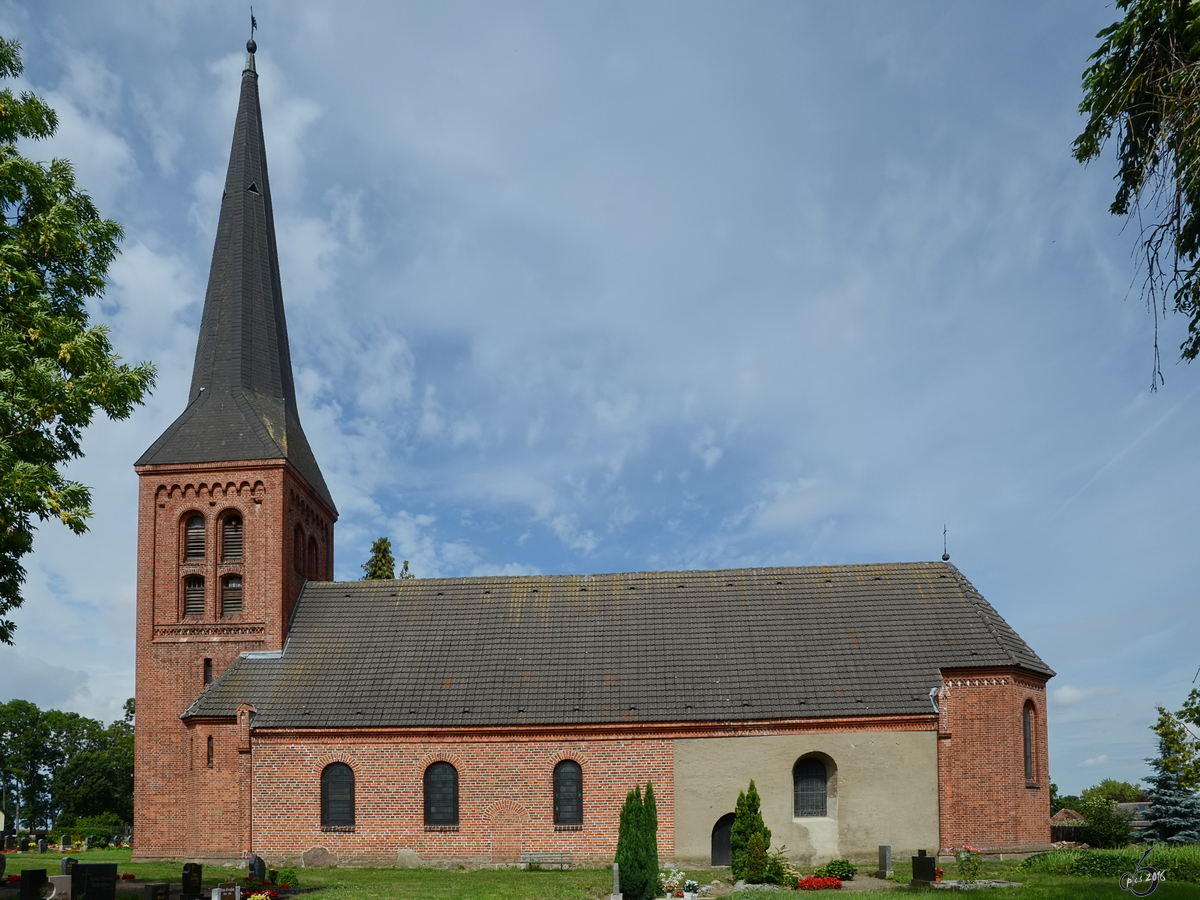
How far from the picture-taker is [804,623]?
98.0 feet

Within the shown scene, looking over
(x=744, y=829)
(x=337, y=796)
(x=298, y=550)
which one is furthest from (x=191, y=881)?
(x=298, y=550)

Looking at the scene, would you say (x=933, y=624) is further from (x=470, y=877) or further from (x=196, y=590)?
(x=196, y=590)

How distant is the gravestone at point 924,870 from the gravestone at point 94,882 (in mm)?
15887

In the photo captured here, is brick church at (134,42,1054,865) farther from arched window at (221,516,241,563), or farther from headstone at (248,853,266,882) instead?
headstone at (248,853,266,882)

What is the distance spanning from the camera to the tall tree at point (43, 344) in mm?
16297

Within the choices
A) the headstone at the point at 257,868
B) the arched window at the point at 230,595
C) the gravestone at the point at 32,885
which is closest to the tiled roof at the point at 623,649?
the arched window at the point at 230,595

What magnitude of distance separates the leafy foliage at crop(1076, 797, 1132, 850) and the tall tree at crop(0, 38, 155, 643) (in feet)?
89.0

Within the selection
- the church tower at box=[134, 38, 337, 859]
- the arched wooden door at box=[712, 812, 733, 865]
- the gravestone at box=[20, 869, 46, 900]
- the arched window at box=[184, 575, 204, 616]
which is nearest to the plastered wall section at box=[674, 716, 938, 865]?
the arched wooden door at box=[712, 812, 733, 865]

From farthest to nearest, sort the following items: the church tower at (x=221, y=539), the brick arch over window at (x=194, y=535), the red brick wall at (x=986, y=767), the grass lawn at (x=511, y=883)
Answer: the brick arch over window at (x=194, y=535) → the church tower at (x=221, y=539) → the red brick wall at (x=986, y=767) → the grass lawn at (x=511, y=883)

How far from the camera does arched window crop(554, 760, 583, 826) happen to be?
27.2 m

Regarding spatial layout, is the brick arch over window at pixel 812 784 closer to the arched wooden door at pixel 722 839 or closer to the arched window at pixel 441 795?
the arched wooden door at pixel 722 839

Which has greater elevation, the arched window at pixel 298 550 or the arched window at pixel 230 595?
the arched window at pixel 298 550

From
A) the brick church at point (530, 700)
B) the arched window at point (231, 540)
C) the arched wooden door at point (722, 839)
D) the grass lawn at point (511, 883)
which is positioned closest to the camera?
the grass lawn at point (511, 883)

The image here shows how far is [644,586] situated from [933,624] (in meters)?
8.43
